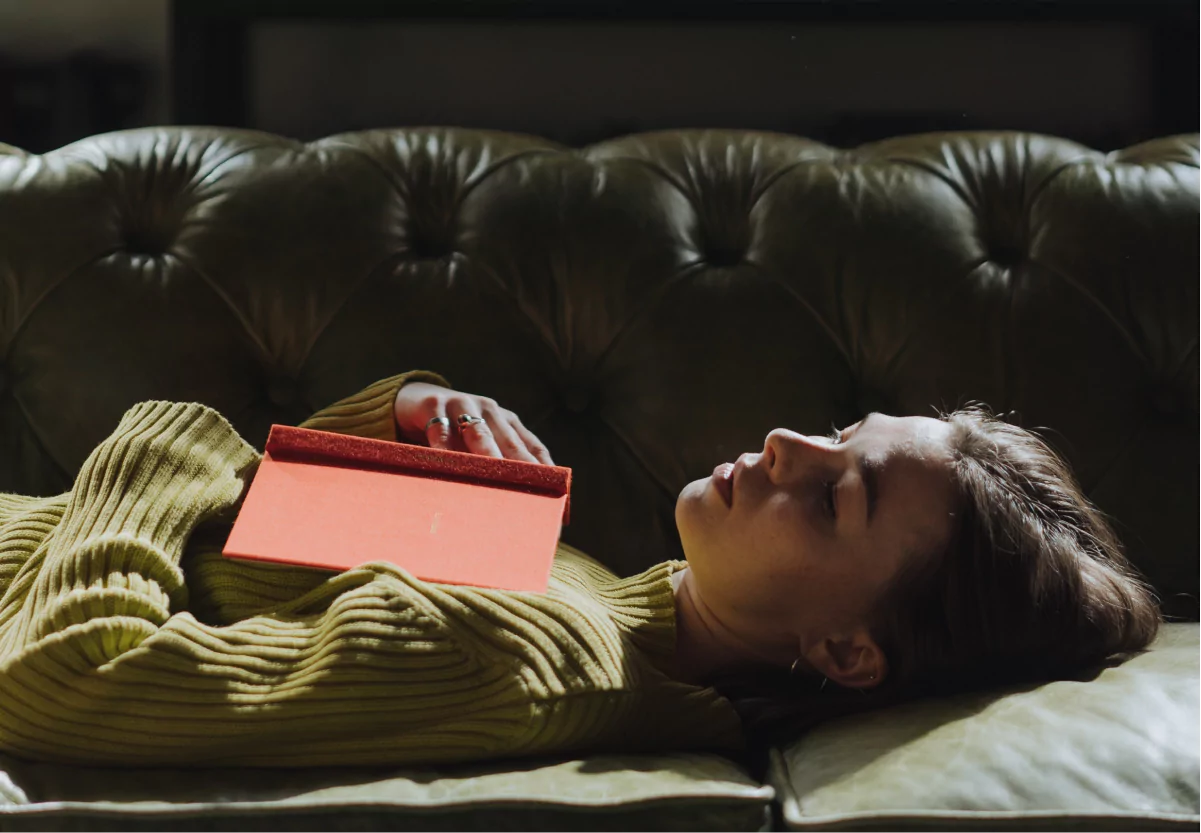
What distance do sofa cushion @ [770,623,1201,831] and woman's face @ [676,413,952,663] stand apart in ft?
0.43

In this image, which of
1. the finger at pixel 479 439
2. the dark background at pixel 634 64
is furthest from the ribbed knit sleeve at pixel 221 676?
the dark background at pixel 634 64

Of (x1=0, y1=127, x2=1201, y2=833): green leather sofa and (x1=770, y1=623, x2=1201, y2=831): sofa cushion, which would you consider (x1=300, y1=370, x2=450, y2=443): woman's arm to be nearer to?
(x1=0, y1=127, x2=1201, y2=833): green leather sofa

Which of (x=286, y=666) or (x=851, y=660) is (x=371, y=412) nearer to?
(x=286, y=666)

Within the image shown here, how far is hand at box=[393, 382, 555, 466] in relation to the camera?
1010 mm

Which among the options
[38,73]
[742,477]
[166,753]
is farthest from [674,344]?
[38,73]

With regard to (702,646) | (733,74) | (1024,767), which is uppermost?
(733,74)

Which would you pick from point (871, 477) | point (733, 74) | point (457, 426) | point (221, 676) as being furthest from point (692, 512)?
point (733, 74)

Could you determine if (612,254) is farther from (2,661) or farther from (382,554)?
(2,661)

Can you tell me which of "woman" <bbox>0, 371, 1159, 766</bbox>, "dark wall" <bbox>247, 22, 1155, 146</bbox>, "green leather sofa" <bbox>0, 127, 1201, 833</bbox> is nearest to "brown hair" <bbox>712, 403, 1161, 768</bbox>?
"woman" <bbox>0, 371, 1159, 766</bbox>

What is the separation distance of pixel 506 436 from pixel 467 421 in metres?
0.04

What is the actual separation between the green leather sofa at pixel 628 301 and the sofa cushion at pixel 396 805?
43cm

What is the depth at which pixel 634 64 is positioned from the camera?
1470 millimetres

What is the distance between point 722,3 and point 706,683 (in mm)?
907

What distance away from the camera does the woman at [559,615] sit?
29.9 inches
